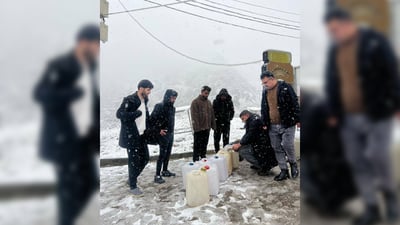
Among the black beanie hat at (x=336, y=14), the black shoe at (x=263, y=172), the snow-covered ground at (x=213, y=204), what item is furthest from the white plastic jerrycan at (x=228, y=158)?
the black beanie hat at (x=336, y=14)

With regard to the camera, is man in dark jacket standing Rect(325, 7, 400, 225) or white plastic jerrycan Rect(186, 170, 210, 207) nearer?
man in dark jacket standing Rect(325, 7, 400, 225)

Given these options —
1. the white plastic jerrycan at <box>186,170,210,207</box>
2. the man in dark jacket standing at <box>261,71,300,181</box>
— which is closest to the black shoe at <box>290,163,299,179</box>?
the man in dark jacket standing at <box>261,71,300,181</box>

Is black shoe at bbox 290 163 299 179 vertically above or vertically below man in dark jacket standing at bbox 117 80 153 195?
below

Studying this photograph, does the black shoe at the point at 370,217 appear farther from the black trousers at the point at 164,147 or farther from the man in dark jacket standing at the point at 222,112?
the man in dark jacket standing at the point at 222,112

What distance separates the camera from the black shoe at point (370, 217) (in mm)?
389

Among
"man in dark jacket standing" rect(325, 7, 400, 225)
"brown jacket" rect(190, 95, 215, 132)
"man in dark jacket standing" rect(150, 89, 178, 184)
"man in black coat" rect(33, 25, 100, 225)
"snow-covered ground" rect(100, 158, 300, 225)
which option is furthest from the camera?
"brown jacket" rect(190, 95, 215, 132)

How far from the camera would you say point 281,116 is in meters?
2.32

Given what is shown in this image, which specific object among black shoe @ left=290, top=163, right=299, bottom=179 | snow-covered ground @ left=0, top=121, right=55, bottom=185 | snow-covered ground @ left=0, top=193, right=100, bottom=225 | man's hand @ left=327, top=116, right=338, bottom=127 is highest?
man's hand @ left=327, top=116, right=338, bottom=127

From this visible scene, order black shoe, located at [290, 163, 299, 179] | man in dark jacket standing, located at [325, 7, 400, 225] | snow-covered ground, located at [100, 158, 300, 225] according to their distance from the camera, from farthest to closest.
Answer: black shoe, located at [290, 163, 299, 179] → snow-covered ground, located at [100, 158, 300, 225] → man in dark jacket standing, located at [325, 7, 400, 225]

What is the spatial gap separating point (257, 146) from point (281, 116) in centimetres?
52

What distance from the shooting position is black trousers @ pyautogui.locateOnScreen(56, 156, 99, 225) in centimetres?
49

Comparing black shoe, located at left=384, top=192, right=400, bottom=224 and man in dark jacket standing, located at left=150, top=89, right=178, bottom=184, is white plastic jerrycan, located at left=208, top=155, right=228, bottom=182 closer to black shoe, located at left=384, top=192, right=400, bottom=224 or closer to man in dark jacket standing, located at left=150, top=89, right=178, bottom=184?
man in dark jacket standing, located at left=150, top=89, right=178, bottom=184

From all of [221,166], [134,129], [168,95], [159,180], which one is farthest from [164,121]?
[221,166]

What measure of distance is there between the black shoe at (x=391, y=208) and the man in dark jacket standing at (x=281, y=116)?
5.44 ft
